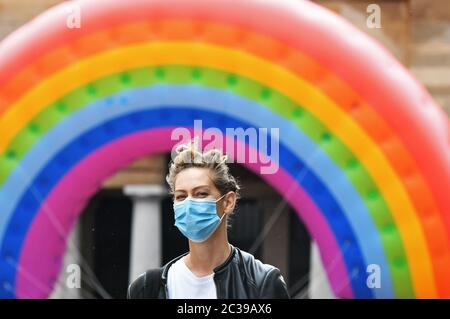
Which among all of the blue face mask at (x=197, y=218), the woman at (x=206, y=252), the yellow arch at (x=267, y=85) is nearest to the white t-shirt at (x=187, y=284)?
the woman at (x=206, y=252)

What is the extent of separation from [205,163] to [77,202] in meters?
0.56

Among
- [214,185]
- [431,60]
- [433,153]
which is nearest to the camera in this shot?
[433,153]

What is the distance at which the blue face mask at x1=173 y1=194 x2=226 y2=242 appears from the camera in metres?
2.92

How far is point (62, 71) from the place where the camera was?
117 inches

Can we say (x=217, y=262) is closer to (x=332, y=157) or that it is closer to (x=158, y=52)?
(x=332, y=157)

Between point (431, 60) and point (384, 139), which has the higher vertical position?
point (431, 60)

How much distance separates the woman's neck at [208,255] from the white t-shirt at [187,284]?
0.9 inches

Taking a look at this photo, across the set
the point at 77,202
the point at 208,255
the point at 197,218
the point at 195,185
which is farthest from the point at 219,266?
the point at 77,202

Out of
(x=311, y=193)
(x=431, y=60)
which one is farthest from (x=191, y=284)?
(x=431, y=60)

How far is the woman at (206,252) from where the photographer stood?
294 centimetres

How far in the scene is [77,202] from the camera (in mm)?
3121

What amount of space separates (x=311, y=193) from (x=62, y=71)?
1.05 meters

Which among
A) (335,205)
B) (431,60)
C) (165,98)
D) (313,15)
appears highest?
(431,60)

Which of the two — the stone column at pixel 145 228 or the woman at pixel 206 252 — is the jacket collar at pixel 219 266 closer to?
the woman at pixel 206 252
